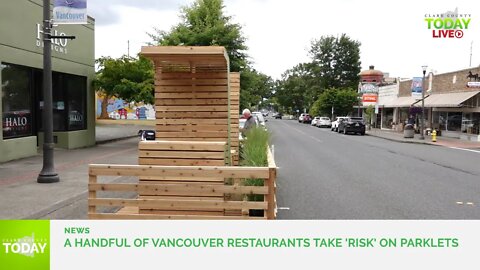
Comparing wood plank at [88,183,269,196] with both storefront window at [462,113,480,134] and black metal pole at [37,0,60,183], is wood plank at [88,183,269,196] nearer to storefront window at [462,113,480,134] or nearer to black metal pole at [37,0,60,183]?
black metal pole at [37,0,60,183]

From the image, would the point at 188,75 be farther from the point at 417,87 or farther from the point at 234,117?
the point at 417,87

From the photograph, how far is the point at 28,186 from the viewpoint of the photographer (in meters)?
9.20

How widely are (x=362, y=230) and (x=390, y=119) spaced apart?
146 ft

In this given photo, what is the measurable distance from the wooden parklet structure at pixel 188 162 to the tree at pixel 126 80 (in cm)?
1110

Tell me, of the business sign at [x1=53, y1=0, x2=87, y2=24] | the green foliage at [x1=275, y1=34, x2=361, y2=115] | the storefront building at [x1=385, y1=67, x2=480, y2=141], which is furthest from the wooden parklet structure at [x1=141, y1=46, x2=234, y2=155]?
the green foliage at [x1=275, y1=34, x2=361, y2=115]

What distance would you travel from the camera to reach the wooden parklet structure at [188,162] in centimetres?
577

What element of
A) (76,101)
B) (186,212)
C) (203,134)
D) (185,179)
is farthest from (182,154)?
(76,101)

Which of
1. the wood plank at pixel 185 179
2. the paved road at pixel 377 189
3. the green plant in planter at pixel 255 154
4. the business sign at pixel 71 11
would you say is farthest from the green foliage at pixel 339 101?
the wood plank at pixel 185 179

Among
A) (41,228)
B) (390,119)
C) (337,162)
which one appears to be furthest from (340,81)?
(41,228)

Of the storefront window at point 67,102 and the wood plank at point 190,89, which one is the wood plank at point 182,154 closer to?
the wood plank at point 190,89

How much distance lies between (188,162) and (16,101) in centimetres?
1002

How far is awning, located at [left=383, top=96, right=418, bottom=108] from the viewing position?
129 feet

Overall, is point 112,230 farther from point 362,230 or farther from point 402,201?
point 402,201
